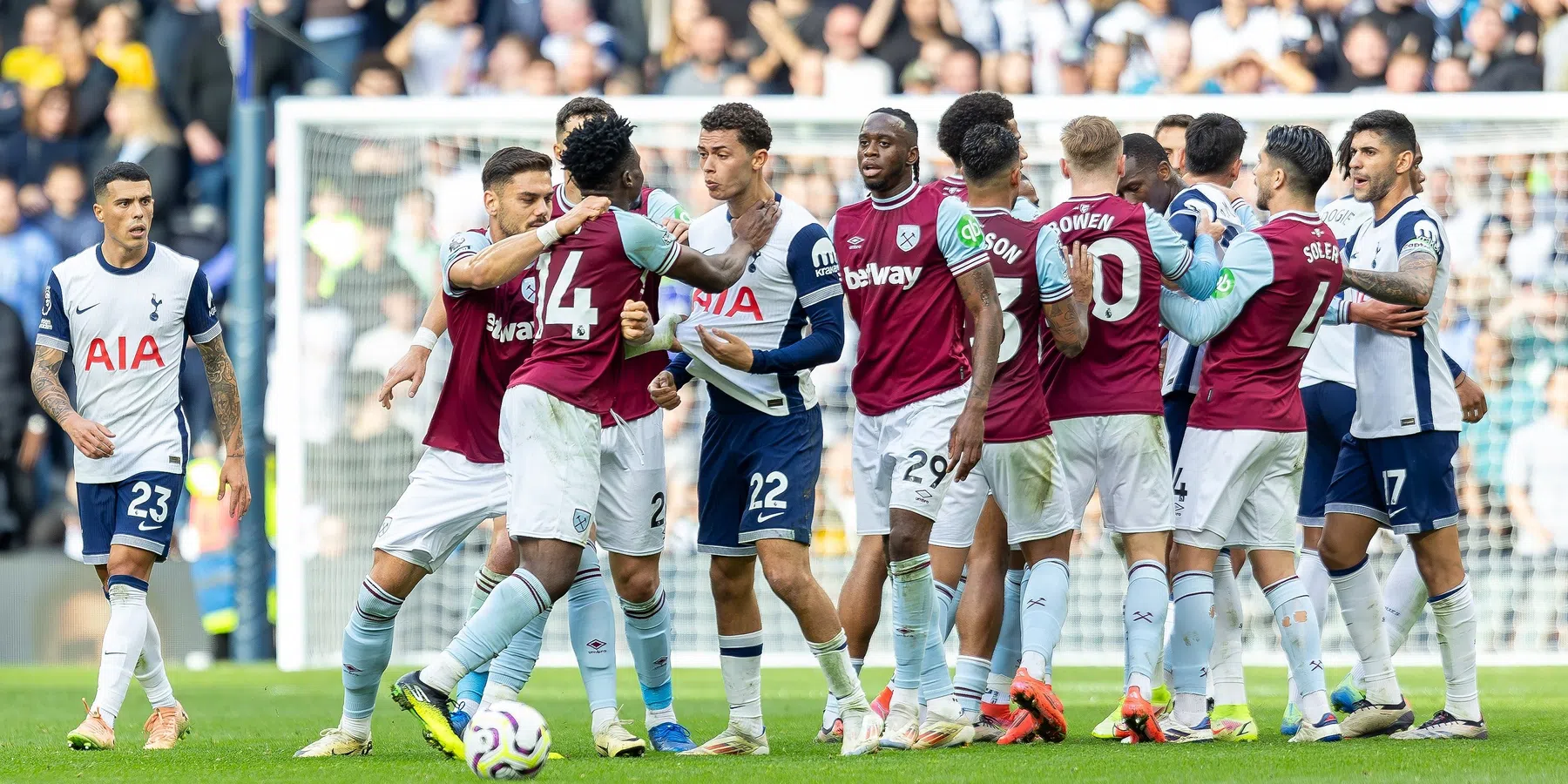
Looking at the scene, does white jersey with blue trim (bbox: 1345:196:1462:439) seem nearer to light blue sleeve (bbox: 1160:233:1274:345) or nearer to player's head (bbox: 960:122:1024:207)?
light blue sleeve (bbox: 1160:233:1274:345)

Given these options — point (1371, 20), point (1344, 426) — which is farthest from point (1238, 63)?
point (1344, 426)

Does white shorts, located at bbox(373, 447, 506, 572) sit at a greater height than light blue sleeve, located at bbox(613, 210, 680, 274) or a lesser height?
lesser

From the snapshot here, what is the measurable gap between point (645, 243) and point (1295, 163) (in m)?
2.77

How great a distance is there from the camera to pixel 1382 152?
24.6 ft

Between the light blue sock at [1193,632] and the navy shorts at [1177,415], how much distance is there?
106 centimetres

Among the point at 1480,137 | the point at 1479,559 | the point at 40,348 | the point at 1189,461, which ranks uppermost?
the point at 1480,137

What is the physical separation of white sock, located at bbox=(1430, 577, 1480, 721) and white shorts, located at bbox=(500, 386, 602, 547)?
359 cm

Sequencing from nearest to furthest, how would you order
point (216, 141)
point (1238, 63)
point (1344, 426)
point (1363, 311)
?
point (1363, 311) < point (1344, 426) < point (1238, 63) < point (216, 141)

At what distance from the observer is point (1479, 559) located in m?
12.5

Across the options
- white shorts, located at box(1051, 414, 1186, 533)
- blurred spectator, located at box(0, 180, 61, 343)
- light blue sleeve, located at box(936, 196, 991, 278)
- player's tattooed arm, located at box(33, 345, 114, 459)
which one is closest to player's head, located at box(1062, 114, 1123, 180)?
light blue sleeve, located at box(936, 196, 991, 278)

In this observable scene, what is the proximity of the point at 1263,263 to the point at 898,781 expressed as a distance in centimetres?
281

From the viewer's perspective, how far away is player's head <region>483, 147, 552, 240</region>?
22.6 feet

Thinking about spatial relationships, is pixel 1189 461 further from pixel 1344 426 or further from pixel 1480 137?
pixel 1480 137

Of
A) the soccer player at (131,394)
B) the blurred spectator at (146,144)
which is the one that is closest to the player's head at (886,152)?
the soccer player at (131,394)
